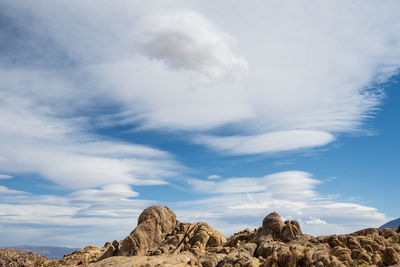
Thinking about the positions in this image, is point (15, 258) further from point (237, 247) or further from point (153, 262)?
point (153, 262)

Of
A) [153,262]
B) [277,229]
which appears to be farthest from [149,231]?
[277,229]

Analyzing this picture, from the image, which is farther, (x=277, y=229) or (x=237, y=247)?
(x=277, y=229)

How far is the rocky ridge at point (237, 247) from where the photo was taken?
2039 inches

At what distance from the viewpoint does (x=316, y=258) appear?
52.7 meters

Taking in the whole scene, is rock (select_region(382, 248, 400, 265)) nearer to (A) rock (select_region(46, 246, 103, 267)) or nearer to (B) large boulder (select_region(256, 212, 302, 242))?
(B) large boulder (select_region(256, 212, 302, 242))

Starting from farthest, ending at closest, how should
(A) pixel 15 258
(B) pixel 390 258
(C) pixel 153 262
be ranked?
(A) pixel 15 258 → (B) pixel 390 258 → (C) pixel 153 262

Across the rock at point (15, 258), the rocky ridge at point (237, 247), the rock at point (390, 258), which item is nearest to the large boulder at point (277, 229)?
the rocky ridge at point (237, 247)

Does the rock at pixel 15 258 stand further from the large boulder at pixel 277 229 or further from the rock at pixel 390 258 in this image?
the rock at pixel 390 258

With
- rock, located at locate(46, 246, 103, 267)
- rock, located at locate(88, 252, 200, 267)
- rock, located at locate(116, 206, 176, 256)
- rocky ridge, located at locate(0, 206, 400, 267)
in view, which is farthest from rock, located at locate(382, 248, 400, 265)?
rock, located at locate(46, 246, 103, 267)

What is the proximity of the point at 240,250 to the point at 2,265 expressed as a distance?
103 metres

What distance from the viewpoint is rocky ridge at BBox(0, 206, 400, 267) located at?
51.8 metres

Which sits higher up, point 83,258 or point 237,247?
point 237,247

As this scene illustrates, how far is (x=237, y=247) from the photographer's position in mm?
68125

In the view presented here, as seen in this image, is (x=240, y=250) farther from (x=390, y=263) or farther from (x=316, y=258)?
(x=390, y=263)
